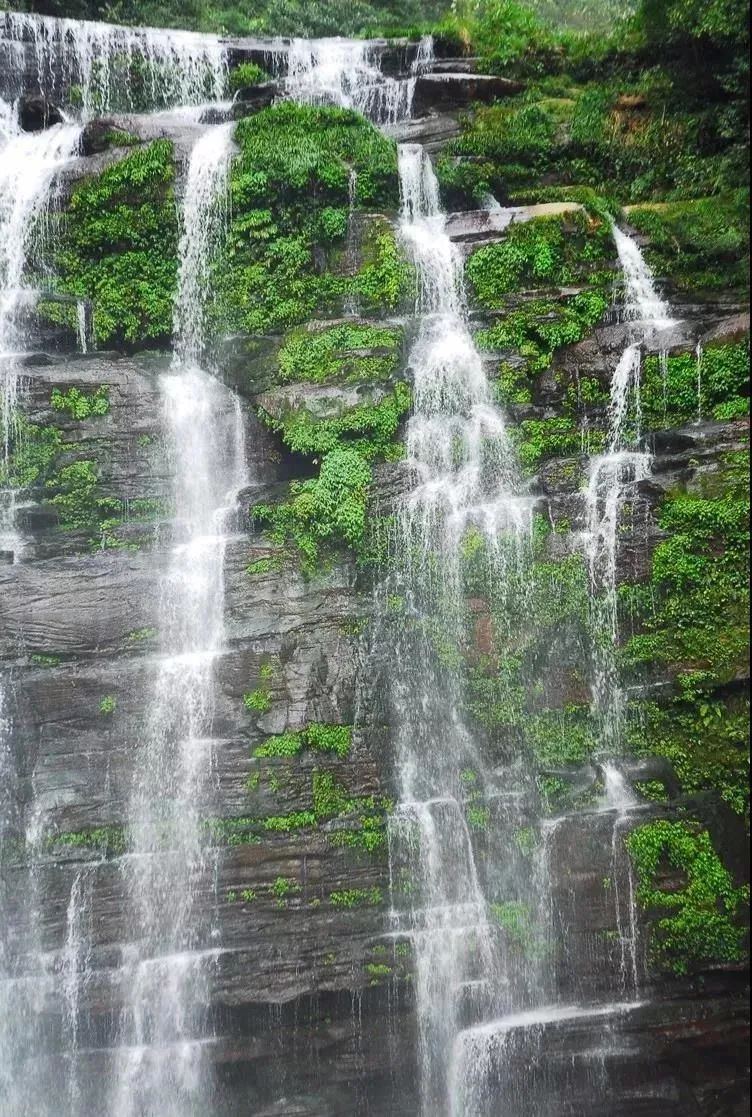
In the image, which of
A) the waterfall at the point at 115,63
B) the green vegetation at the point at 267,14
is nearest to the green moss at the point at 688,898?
the waterfall at the point at 115,63

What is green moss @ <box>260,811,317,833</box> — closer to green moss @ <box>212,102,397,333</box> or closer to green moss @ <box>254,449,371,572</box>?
green moss @ <box>254,449,371,572</box>

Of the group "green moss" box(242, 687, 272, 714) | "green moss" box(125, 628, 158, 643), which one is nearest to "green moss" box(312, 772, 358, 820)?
"green moss" box(242, 687, 272, 714)

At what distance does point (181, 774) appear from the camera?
11094 mm

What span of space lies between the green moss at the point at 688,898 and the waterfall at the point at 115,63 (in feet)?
59.0

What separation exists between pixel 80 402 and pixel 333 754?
6458 mm

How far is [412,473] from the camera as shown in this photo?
12.5 m

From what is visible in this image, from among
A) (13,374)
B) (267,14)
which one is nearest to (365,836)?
(13,374)

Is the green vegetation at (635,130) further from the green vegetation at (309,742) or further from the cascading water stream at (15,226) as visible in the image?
the green vegetation at (309,742)

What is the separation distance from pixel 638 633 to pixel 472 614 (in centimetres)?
215

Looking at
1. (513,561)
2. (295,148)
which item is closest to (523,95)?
(295,148)

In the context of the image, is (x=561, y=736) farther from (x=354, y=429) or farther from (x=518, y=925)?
(x=354, y=429)

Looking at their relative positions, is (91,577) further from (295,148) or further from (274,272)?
(295,148)

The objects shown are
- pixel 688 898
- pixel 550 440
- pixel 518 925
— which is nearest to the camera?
pixel 688 898

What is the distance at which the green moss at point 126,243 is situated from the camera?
47.9ft
